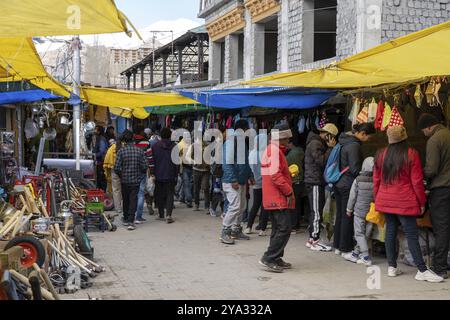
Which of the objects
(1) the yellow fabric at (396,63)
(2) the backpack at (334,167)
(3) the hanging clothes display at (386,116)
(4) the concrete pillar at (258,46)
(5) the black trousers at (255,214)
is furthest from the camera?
(4) the concrete pillar at (258,46)

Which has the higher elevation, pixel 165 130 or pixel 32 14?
pixel 32 14

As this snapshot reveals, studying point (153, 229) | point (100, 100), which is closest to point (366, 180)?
point (153, 229)

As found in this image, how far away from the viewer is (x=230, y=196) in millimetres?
9086

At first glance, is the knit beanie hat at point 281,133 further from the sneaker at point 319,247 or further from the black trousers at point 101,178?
the black trousers at point 101,178

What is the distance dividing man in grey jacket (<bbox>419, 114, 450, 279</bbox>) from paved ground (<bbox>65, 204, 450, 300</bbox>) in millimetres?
355

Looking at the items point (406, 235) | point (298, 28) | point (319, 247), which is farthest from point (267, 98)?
point (298, 28)

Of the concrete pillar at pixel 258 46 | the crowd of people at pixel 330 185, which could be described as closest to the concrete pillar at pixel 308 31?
the concrete pillar at pixel 258 46

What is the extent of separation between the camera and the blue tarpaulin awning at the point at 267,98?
9.83 m

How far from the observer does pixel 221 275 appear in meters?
7.03

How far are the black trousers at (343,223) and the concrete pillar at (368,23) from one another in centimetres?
464

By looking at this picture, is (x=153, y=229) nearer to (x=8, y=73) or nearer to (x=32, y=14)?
(x=8, y=73)

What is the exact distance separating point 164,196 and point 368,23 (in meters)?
5.52

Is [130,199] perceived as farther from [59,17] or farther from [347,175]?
[59,17]
